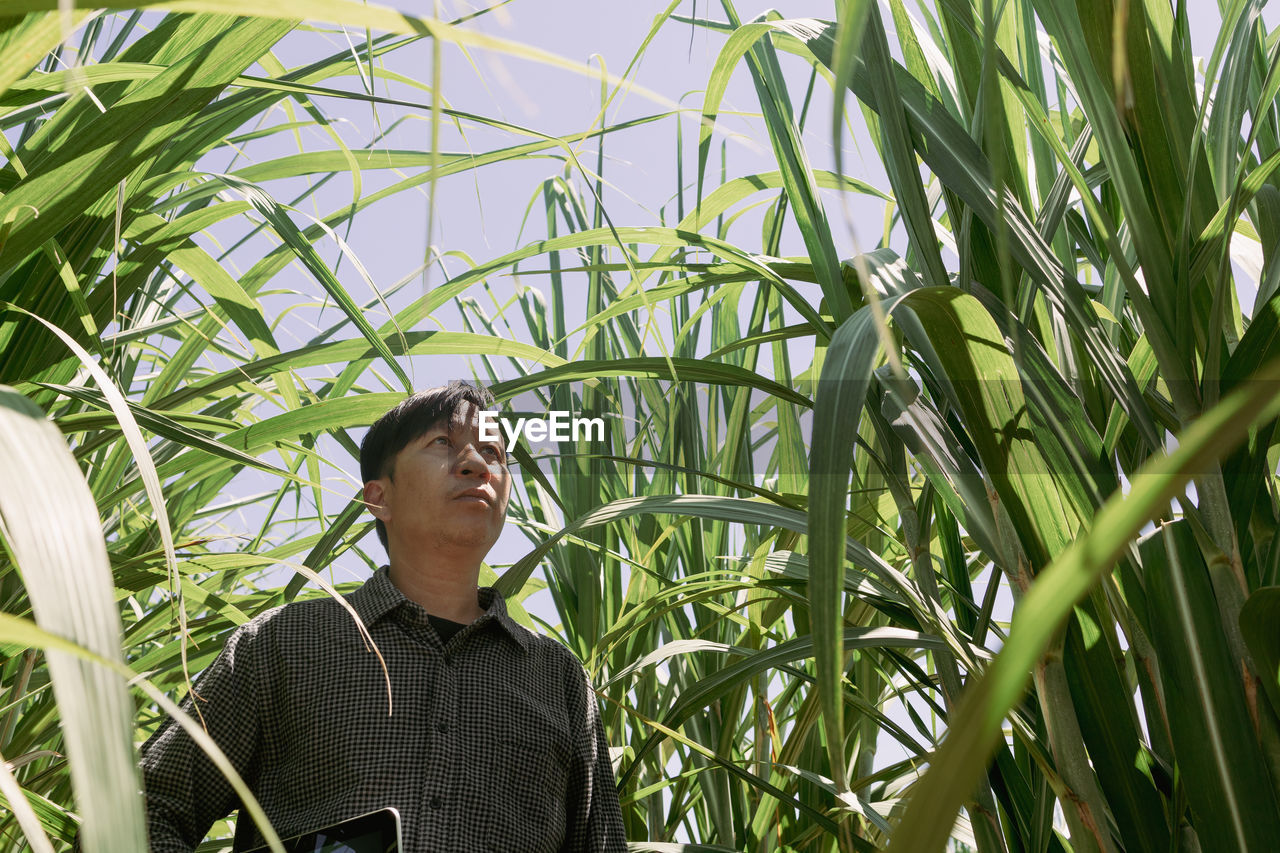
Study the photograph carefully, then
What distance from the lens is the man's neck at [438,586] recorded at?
3.33 feet

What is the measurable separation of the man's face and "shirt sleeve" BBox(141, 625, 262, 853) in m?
0.19

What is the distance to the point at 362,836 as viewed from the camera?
0.57 m

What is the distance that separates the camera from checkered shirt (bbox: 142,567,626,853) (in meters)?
0.82

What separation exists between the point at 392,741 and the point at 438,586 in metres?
0.19

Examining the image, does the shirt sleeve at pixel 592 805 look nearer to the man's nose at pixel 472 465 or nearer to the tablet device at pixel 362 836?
the man's nose at pixel 472 465

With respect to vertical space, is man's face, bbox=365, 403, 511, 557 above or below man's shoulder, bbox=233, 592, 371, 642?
above

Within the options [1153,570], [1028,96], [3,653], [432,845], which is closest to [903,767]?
[432,845]

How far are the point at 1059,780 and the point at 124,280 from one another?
2.23 feet

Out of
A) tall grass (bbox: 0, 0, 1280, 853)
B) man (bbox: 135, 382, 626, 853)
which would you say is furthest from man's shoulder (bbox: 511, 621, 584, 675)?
tall grass (bbox: 0, 0, 1280, 853)

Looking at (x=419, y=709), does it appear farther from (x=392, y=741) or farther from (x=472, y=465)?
(x=472, y=465)

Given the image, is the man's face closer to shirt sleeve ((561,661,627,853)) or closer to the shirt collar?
the shirt collar

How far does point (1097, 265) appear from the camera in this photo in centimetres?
70

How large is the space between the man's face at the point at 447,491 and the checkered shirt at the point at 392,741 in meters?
0.07

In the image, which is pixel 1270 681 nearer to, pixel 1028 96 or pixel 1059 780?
pixel 1059 780
